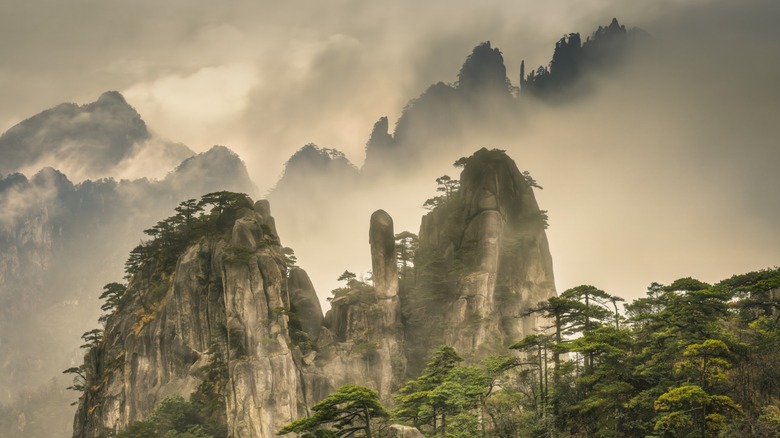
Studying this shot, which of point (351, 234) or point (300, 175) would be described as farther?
point (300, 175)

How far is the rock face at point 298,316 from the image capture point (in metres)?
63.6

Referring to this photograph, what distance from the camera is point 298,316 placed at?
236 ft

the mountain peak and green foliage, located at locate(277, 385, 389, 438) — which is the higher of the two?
the mountain peak

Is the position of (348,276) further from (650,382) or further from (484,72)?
(484,72)

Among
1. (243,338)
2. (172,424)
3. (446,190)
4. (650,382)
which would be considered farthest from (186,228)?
(650,382)

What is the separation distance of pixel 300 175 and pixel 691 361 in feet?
543

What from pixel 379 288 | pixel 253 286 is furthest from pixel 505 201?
pixel 253 286

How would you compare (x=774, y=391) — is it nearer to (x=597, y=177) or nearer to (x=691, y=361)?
(x=691, y=361)

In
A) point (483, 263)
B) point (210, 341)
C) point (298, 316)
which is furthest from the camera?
point (483, 263)

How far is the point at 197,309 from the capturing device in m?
70.1

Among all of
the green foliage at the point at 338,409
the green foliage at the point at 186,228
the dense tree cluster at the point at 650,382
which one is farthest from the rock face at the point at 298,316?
the green foliage at the point at 338,409

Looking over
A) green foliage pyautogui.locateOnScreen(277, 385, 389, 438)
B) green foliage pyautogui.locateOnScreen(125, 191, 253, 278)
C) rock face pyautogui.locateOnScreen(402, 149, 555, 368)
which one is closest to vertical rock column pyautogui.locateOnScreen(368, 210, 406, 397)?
rock face pyautogui.locateOnScreen(402, 149, 555, 368)

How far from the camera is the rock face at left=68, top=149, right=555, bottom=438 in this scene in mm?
63594

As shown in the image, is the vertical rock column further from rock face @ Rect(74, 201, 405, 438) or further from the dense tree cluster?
the dense tree cluster
